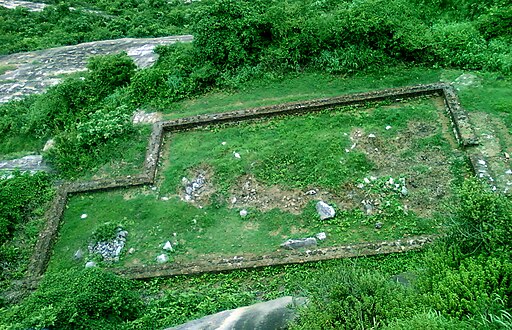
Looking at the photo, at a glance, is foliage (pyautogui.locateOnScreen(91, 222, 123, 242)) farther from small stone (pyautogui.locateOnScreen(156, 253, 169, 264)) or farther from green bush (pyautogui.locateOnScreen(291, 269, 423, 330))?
green bush (pyautogui.locateOnScreen(291, 269, 423, 330))

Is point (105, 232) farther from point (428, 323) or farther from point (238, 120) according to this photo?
point (428, 323)

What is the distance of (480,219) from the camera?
6.20m

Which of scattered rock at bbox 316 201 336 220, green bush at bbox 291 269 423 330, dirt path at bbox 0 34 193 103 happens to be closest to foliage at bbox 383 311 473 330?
green bush at bbox 291 269 423 330

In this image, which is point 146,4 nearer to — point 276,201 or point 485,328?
point 276,201

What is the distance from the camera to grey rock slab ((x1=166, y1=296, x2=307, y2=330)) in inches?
255

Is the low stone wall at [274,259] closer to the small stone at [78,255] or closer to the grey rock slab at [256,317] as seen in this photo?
the small stone at [78,255]

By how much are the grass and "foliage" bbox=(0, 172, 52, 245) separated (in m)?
0.75

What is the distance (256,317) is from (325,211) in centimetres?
289

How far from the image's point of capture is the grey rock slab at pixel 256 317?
6.48 m

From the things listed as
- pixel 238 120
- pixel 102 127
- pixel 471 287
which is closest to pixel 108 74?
pixel 102 127

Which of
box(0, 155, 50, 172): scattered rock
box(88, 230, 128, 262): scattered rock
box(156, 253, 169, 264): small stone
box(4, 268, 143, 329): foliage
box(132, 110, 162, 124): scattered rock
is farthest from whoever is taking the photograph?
box(132, 110, 162, 124): scattered rock

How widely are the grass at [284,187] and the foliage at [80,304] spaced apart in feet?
4.03

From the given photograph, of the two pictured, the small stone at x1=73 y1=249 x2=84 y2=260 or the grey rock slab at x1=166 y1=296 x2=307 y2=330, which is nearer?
the grey rock slab at x1=166 y1=296 x2=307 y2=330

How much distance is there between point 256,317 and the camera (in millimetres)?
6703
